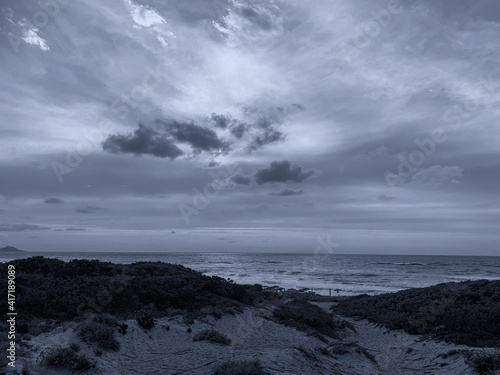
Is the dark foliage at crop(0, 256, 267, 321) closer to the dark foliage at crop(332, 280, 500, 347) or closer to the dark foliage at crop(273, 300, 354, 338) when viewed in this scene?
the dark foliage at crop(273, 300, 354, 338)

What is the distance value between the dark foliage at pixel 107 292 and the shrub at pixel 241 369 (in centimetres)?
946

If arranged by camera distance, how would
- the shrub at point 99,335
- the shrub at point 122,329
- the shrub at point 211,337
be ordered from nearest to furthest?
the shrub at point 99,335
the shrub at point 122,329
the shrub at point 211,337

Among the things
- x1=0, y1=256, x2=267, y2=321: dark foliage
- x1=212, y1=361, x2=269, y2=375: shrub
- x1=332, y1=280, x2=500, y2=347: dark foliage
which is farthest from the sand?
→ x1=0, y1=256, x2=267, y2=321: dark foliage

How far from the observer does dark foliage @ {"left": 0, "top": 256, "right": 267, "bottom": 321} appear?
62.0 ft

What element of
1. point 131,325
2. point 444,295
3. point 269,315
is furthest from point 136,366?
point 444,295

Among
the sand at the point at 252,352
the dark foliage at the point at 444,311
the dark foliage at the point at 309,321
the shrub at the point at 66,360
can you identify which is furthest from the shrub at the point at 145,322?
the dark foliage at the point at 444,311

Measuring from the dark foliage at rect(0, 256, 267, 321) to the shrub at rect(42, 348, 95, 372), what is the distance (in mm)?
6760

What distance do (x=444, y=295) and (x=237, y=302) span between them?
54.3ft

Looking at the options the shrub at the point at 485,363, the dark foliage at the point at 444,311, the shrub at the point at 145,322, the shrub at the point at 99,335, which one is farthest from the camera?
the dark foliage at the point at 444,311

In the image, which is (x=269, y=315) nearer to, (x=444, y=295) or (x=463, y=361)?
(x=463, y=361)

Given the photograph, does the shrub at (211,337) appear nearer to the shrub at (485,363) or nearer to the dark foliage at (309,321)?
the dark foliage at (309,321)

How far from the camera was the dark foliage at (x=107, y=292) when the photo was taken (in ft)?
62.0

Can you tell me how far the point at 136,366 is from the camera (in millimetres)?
13367

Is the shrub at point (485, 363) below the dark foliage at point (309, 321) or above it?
above
